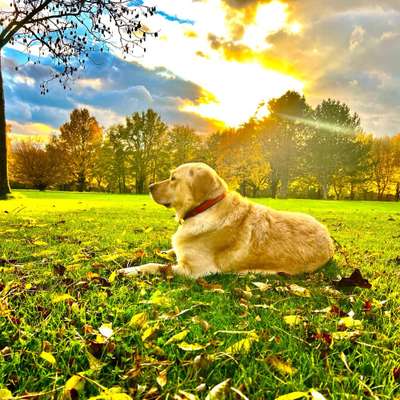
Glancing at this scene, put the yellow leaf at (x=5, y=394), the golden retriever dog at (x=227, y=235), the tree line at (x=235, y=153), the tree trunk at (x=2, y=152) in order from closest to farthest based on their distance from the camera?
the yellow leaf at (x=5, y=394)
the golden retriever dog at (x=227, y=235)
the tree trunk at (x=2, y=152)
the tree line at (x=235, y=153)

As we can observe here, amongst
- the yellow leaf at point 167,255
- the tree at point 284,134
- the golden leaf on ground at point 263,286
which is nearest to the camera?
the golden leaf on ground at point 263,286

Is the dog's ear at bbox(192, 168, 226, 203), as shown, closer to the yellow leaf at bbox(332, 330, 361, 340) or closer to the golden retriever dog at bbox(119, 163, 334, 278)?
the golden retriever dog at bbox(119, 163, 334, 278)

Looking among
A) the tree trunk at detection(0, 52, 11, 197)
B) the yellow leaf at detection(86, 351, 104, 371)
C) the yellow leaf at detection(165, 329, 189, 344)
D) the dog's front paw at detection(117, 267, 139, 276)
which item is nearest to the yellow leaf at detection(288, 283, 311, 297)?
the yellow leaf at detection(165, 329, 189, 344)

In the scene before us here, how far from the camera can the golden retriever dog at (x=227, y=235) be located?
173 inches

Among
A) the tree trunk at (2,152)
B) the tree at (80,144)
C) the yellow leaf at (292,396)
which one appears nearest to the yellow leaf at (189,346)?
the yellow leaf at (292,396)

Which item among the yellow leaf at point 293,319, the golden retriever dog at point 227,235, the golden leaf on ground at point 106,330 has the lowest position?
the yellow leaf at point 293,319

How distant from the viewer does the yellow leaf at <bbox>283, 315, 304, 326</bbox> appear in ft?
8.92

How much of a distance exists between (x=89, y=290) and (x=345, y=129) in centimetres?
6066

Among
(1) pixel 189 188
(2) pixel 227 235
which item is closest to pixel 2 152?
(1) pixel 189 188

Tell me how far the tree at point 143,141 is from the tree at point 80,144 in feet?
17.2

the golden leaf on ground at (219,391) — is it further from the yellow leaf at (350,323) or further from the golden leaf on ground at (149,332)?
the yellow leaf at (350,323)

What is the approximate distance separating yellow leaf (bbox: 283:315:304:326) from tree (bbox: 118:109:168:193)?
5297cm

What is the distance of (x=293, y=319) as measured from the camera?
2762 millimetres

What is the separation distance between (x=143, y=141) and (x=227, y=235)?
54.5m
